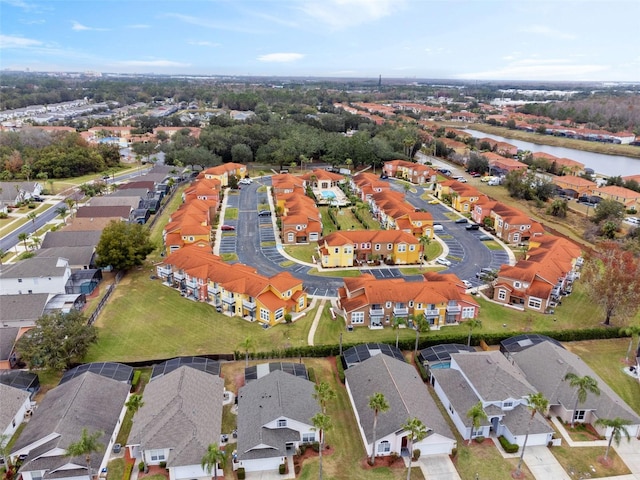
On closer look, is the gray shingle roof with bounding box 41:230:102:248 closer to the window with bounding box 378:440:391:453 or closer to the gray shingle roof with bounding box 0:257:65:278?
the gray shingle roof with bounding box 0:257:65:278

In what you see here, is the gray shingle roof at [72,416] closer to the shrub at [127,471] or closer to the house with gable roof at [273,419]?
the shrub at [127,471]

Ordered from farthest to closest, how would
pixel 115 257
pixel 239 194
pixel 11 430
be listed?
pixel 239 194, pixel 115 257, pixel 11 430

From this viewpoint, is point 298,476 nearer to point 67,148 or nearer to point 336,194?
point 336,194

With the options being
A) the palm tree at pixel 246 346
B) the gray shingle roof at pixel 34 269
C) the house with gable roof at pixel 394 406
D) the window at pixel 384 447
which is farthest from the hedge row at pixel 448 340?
the gray shingle roof at pixel 34 269

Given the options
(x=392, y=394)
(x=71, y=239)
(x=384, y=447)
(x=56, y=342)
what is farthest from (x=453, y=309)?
(x=71, y=239)

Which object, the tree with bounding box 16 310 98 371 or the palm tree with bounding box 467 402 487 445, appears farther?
the tree with bounding box 16 310 98 371

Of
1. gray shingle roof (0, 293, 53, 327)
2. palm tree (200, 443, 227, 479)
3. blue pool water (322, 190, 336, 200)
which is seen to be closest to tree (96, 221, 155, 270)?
gray shingle roof (0, 293, 53, 327)

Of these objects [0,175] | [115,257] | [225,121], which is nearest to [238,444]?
[115,257]
